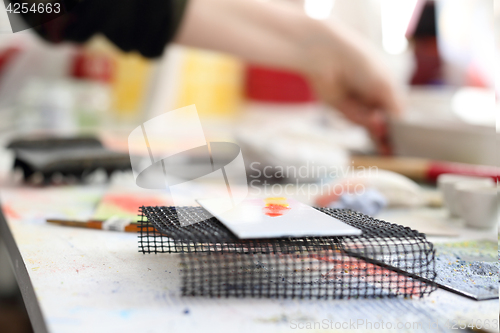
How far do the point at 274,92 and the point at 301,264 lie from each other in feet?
8.03

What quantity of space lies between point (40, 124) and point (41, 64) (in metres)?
0.66

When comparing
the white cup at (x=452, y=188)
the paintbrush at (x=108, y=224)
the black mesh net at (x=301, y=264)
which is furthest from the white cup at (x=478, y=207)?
the paintbrush at (x=108, y=224)

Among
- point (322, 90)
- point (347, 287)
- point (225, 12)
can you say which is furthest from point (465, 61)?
point (347, 287)

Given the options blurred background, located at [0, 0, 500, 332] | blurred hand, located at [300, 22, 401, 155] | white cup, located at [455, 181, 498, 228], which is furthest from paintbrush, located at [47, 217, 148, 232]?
blurred hand, located at [300, 22, 401, 155]

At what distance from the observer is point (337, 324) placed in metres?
0.24

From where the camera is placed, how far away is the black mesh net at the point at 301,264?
0.26m

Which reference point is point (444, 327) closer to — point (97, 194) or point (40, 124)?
point (97, 194)

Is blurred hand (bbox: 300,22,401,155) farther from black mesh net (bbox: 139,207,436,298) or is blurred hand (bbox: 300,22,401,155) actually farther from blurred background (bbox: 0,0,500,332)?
black mesh net (bbox: 139,207,436,298)

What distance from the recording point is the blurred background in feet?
2.44

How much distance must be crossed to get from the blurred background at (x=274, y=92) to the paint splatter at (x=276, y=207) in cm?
27

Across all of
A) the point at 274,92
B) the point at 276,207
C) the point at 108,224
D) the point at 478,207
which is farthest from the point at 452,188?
the point at 274,92

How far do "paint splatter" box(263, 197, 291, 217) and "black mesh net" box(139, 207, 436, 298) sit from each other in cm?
3

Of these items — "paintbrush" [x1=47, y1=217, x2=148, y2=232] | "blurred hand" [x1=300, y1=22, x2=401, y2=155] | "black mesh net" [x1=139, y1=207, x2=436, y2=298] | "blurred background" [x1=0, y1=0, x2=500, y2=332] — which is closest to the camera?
"black mesh net" [x1=139, y1=207, x2=436, y2=298]

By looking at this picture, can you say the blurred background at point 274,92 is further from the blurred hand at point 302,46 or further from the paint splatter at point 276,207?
the paint splatter at point 276,207
